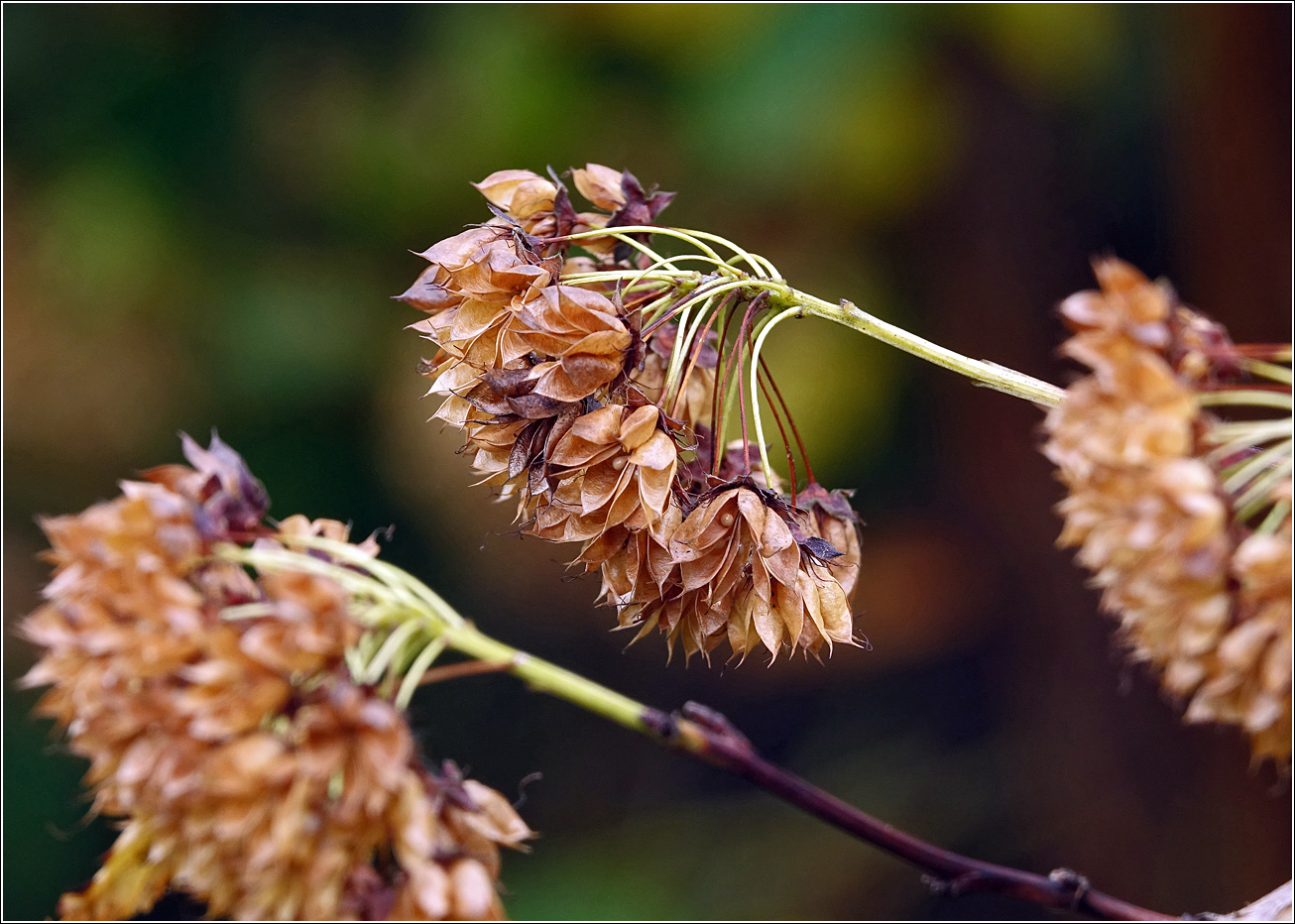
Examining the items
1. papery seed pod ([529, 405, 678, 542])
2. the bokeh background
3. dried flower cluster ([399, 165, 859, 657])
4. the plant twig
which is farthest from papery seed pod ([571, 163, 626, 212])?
the bokeh background

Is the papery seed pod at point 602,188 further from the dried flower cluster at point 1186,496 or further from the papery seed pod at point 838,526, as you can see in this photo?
the dried flower cluster at point 1186,496

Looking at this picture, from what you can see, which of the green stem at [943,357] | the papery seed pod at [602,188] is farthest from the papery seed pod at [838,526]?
the papery seed pod at [602,188]

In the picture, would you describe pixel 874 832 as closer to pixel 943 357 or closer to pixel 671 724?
pixel 671 724

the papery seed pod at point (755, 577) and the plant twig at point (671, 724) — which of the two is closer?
the plant twig at point (671, 724)

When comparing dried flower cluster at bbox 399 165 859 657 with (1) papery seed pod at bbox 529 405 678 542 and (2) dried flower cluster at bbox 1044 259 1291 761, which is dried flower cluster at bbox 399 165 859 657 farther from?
(2) dried flower cluster at bbox 1044 259 1291 761

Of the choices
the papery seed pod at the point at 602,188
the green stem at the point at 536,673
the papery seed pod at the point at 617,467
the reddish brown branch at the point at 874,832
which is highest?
the papery seed pod at the point at 602,188

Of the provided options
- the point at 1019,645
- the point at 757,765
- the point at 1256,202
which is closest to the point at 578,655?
the point at 1019,645

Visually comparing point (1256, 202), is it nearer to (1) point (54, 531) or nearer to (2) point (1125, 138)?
(2) point (1125, 138)
